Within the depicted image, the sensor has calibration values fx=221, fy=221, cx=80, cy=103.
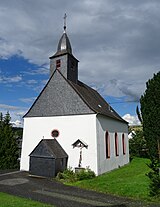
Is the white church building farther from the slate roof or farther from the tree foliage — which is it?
the tree foliage

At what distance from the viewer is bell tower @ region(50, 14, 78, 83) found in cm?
2316

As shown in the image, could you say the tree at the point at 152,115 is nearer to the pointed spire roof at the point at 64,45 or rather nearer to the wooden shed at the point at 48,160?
the wooden shed at the point at 48,160

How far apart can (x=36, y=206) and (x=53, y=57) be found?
57.5 feet

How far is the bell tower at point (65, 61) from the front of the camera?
2316cm

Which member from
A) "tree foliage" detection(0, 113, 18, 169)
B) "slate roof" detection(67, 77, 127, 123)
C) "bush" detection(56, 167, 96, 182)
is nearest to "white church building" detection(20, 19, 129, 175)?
"slate roof" detection(67, 77, 127, 123)

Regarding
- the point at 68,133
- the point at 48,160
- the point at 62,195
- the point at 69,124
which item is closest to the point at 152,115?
the point at 62,195

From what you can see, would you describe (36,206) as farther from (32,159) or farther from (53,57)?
(53,57)

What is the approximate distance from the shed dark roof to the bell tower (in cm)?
712

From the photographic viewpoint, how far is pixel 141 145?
3556 cm

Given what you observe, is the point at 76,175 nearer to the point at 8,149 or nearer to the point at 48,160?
the point at 48,160

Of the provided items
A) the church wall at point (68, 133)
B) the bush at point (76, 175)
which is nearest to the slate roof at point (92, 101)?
the church wall at point (68, 133)

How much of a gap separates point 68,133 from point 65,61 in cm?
766

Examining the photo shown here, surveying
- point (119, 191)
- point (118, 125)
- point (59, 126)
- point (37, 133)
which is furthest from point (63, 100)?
point (119, 191)

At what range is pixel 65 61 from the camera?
914 inches
